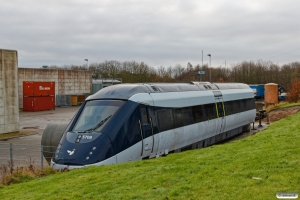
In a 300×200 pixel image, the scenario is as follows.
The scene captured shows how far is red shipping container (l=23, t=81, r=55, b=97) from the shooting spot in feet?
145

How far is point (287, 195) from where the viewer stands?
230 inches

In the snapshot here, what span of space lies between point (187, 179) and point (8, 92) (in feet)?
67.1

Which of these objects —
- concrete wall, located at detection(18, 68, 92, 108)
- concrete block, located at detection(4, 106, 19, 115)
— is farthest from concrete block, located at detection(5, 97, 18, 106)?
concrete wall, located at detection(18, 68, 92, 108)

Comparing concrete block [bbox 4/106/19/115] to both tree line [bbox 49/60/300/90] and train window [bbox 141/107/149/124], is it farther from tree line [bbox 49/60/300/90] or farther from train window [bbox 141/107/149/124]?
tree line [bbox 49/60/300/90]

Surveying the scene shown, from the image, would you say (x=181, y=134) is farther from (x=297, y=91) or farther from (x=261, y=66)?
(x=261, y=66)

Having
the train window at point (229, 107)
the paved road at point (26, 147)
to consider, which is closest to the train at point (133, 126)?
the paved road at point (26, 147)

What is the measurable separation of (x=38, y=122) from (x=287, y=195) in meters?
30.3

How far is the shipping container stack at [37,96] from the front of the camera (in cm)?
4444

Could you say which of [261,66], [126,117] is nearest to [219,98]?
[126,117]

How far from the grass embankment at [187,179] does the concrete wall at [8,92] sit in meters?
15.9

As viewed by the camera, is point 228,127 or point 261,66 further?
point 261,66

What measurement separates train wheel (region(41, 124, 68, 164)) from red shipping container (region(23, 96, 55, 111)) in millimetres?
31552

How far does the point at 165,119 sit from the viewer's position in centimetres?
1397

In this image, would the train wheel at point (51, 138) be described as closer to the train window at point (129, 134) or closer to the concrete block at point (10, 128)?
the train window at point (129, 134)
